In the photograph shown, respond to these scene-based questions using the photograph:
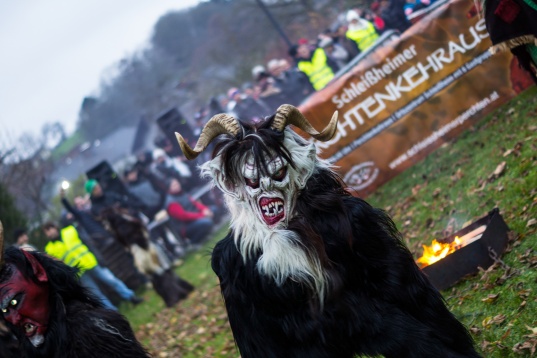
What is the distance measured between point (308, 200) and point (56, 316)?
225cm

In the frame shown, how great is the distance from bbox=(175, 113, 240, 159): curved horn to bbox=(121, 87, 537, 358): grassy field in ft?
2.85

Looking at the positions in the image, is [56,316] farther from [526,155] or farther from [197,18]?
[197,18]

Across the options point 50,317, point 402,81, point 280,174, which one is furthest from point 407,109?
point 50,317

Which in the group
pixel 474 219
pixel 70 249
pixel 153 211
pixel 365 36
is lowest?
pixel 474 219

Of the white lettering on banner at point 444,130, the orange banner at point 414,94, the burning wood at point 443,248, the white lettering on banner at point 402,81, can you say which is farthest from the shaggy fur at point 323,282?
the white lettering on banner at point 444,130

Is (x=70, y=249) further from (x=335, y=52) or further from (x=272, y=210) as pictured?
(x=272, y=210)

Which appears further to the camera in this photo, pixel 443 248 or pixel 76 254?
pixel 76 254

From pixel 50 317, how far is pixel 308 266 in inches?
86.9

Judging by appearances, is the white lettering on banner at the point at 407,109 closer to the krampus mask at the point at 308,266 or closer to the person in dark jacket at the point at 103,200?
the krampus mask at the point at 308,266

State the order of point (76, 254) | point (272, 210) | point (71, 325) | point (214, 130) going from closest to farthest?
point (272, 210) < point (214, 130) < point (71, 325) < point (76, 254)

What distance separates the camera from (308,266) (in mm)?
4637

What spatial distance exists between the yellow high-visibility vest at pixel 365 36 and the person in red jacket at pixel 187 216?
6769 millimetres

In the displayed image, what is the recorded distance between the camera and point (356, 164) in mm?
13117

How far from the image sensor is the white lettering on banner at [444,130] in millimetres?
12297
